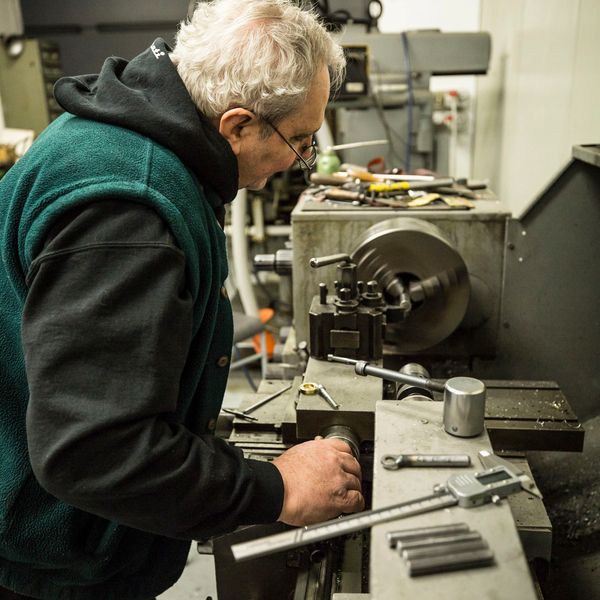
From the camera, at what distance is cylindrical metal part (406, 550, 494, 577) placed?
21.0 inches

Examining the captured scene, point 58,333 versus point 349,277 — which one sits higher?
point 58,333

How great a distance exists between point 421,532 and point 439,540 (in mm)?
19

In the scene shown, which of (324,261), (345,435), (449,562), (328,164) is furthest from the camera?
(328,164)

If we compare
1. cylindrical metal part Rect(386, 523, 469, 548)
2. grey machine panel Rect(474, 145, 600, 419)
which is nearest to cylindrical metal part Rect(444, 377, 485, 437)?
cylindrical metal part Rect(386, 523, 469, 548)

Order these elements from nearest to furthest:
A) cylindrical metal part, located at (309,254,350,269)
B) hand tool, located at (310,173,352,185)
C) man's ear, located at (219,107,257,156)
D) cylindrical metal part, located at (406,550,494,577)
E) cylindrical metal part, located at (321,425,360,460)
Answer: cylindrical metal part, located at (406,550,494,577) → man's ear, located at (219,107,257,156) → cylindrical metal part, located at (321,425,360,460) → cylindrical metal part, located at (309,254,350,269) → hand tool, located at (310,173,352,185)

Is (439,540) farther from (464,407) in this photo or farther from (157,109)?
(157,109)

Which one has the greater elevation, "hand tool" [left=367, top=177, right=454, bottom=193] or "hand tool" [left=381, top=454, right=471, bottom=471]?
"hand tool" [left=367, top=177, right=454, bottom=193]

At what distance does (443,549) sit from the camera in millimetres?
551

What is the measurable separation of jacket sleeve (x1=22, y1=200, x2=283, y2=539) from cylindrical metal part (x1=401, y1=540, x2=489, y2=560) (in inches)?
9.9

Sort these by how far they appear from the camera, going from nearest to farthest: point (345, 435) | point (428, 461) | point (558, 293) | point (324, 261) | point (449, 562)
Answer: point (449, 562) → point (428, 461) → point (345, 435) → point (324, 261) → point (558, 293)

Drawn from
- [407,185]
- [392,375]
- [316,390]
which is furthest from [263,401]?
[407,185]

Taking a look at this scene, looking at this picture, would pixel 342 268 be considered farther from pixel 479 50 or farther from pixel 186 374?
pixel 479 50

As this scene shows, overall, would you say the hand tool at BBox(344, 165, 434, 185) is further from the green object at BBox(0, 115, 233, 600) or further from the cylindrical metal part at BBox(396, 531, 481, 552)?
the cylindrical metal part at BBox(396, 531, 481, 552)

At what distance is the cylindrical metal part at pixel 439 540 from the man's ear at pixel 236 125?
522 mm
